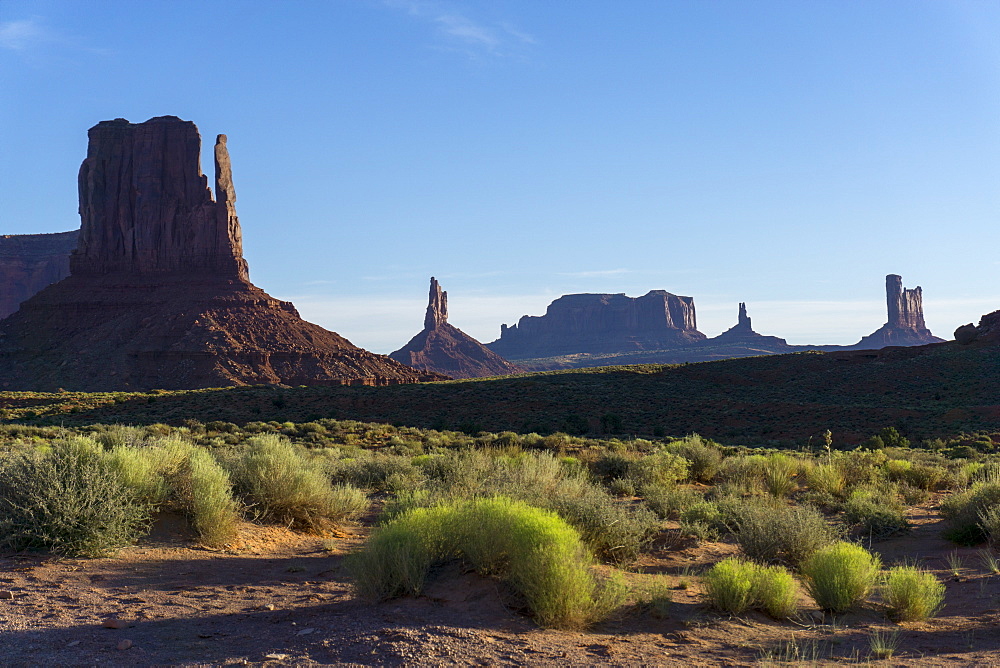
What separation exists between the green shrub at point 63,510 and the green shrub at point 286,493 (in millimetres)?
1931

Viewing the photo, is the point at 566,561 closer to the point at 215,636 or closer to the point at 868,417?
the point at 215,636

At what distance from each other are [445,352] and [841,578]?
527ft

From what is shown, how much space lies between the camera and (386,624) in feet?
20.3

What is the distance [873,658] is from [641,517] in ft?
13.5

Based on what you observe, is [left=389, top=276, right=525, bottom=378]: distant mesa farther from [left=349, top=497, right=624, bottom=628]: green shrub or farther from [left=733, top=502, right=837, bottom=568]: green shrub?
[left=349, top=497, right=624, bottom=628]: green shrub

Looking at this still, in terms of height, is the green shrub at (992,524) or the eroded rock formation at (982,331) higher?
the eroded rock formation at (982,331)

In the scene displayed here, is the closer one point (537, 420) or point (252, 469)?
point (252, 469)

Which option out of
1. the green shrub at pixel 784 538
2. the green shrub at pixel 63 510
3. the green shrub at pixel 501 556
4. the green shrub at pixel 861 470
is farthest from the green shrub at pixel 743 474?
the green shrub at pixel 63 510

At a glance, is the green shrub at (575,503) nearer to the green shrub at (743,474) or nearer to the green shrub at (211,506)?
the green shrub at (211,506)

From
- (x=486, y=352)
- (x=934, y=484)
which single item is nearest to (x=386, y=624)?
(x=934, y=484)

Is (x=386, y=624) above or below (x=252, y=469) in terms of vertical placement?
below

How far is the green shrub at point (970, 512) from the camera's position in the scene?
10.9 m

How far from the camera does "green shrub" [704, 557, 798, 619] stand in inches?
282

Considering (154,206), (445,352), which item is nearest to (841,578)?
(154,206)
